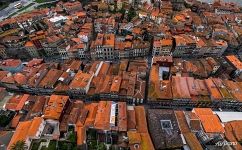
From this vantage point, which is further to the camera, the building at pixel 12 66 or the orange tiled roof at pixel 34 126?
the building at pixel 12 66

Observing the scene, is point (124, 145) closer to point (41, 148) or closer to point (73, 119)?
point (73, 119)

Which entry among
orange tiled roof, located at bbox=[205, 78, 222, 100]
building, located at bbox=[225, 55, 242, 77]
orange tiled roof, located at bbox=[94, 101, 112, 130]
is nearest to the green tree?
orange tiled roof, located at bbox=[94, 101, 112, 130]

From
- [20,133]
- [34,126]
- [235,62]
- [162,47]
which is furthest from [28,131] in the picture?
[235,62]

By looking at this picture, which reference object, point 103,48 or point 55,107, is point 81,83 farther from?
point 103,48

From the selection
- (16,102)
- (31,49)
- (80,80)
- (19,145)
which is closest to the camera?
(19,145)

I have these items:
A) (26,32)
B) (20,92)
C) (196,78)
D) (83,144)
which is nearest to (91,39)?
(26,32)

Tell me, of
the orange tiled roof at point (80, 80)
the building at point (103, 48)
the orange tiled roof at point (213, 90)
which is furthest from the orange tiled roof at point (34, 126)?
the orange tiled roof at point (213, 90)

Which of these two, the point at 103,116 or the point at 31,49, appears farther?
the point at 31,49

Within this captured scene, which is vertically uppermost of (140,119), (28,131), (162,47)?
(162,47)

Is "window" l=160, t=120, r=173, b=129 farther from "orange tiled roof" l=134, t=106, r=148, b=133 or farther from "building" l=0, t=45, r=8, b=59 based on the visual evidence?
"building" l=0, t=45, r=8, b=59

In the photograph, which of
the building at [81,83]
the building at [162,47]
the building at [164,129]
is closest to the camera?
the building at [164,129]

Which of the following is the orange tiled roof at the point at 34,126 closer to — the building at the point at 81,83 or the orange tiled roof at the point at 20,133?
the orange tiled roof at the point at 20,133
